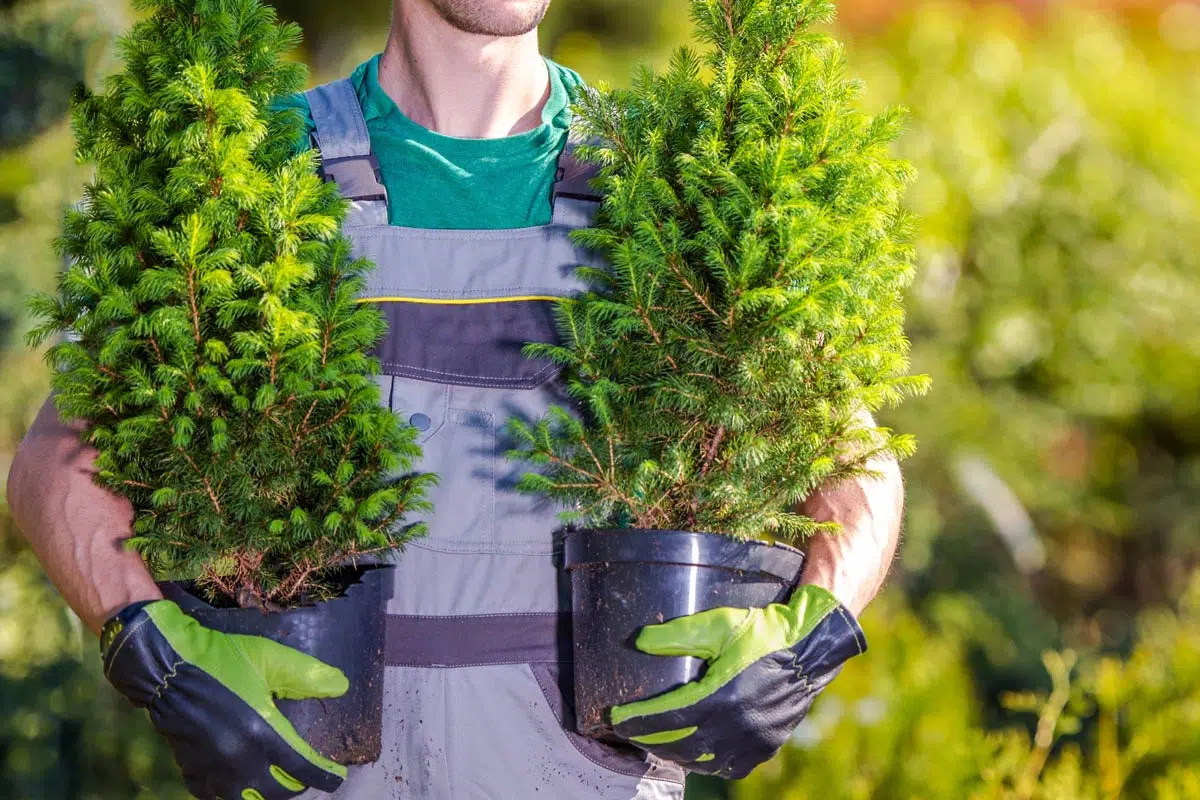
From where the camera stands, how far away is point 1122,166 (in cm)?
659

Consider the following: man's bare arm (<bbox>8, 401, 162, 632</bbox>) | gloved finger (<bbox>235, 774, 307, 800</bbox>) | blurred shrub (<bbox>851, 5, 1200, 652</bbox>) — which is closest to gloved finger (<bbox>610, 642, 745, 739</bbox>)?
gloved finger (<bbox>235, 774, 307, 800</bbox>)

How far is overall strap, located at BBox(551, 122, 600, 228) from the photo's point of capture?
212cm

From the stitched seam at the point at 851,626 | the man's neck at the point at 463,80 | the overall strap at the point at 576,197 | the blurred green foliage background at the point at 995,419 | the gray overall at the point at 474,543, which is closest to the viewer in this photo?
the stitched seam at the point at 851,626

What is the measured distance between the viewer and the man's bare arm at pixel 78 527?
1.92 metres

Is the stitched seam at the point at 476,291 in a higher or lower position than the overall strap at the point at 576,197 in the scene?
lower

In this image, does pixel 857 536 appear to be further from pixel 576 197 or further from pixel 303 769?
pixel 303 769

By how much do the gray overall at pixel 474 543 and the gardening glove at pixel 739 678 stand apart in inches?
8.3

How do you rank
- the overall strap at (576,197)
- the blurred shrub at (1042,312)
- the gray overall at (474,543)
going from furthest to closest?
the blurred shrub at (1042,312)
the overall strap at (576,197)
the gray overall at (474,543)

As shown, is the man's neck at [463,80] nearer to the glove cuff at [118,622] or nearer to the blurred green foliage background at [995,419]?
the glove cuff at [118,622]

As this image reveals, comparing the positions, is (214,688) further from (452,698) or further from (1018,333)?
(1018,333)

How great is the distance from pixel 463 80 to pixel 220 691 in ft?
3.68

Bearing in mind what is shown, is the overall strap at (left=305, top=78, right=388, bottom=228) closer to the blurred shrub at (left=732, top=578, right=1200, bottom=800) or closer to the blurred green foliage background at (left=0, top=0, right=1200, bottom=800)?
the blurred shrub at (left=732, top=578, right=1200, bottom=800)

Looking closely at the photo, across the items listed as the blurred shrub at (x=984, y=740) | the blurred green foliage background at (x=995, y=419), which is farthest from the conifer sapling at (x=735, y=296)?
the blurred green foliage background at (x=995, y=419)

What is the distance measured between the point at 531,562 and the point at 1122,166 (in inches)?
216
